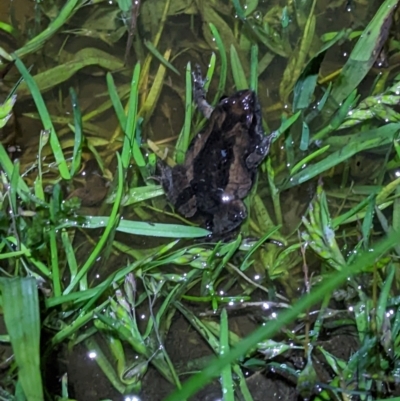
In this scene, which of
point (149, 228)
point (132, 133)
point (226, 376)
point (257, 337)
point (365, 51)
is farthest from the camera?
point (365, 51)

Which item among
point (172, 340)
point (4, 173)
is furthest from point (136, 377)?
point (4, 173)

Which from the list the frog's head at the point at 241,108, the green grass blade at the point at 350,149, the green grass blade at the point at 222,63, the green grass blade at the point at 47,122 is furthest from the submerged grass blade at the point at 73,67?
the green grass blade at the point at 350,149

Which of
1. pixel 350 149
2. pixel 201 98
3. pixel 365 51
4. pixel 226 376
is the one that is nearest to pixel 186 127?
pixel 201 98

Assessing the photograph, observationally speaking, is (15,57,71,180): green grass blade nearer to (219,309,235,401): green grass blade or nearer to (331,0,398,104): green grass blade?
(219,309,235,401): green grass blade

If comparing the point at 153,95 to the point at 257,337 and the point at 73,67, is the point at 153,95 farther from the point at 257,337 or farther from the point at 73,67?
the point at 257,337

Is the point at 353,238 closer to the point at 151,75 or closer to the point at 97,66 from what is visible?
the point at 151,75

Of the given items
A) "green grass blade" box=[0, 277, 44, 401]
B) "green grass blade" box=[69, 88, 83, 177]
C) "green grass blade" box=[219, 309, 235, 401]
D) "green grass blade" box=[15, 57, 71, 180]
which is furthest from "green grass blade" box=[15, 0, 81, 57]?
"green grass blade" box=[219, 309, 235, 401]
